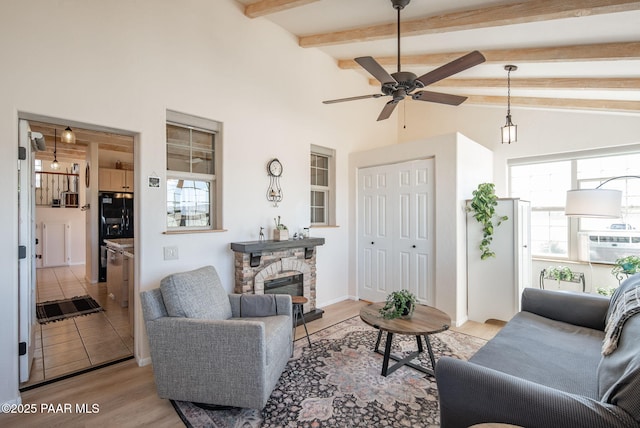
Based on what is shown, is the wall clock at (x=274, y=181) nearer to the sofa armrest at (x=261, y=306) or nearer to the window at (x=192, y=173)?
the window at (x=192, y=173)

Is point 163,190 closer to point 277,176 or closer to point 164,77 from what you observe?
point 164,77

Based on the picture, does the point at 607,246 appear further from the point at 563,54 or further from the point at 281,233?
the point at 281,233

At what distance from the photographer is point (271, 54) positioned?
401 centimetres

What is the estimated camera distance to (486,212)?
150 inches

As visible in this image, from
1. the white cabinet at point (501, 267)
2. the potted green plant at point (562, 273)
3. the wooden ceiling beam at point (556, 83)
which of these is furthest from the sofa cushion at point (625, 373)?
the potted green plant at point (562, 273)

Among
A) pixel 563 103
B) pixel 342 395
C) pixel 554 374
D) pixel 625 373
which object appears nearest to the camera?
pixel 625 373

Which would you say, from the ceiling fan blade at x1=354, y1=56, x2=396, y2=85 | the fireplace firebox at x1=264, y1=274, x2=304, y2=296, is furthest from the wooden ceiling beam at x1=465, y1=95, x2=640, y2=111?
the fireplace firebox at x1=264, y1=274, x2=304, y2=296

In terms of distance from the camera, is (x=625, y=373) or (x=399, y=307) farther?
(x=399, y=307)

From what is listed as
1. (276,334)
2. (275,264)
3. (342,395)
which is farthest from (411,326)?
(275,264)

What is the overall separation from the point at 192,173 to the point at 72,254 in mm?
6741

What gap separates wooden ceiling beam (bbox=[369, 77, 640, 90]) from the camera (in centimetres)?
318

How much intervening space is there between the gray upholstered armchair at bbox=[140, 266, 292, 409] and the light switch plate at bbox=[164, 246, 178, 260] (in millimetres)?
738

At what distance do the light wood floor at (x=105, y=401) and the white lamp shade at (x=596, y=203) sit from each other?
13.1 ft

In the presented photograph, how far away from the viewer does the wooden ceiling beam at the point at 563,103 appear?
3729mm
